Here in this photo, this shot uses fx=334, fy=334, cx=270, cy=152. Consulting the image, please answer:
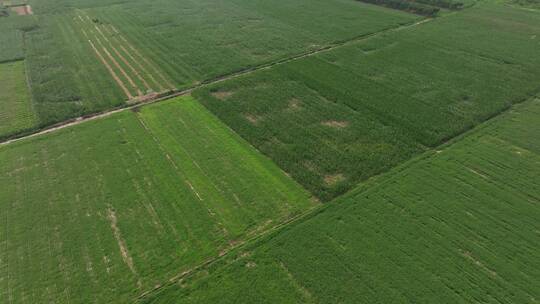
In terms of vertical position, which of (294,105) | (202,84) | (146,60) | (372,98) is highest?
(146,60)

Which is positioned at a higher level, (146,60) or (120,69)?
(146,60)

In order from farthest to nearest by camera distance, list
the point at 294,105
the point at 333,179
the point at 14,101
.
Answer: the point at 14,101 → the point at 294,105 → the point at 333,179

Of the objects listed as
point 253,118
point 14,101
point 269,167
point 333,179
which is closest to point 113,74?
point 14,101

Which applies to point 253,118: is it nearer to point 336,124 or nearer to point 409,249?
point 336,124

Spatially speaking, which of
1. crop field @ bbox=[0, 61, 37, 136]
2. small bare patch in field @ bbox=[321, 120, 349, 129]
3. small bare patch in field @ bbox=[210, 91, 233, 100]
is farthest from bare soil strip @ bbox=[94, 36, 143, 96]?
small bare patch in field @ bbox=[321, 120, 349, 129]

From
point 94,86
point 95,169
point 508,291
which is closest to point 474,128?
point 508,291

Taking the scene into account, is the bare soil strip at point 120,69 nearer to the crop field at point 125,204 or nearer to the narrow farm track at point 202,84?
the narrow farm track at point 202,84

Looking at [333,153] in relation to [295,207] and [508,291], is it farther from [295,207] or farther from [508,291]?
[508,291]

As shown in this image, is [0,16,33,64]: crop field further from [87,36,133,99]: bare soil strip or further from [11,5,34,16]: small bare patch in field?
[87,36,133,99]: bare soil strip
